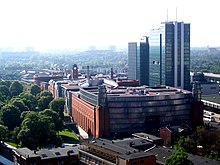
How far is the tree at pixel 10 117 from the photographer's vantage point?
7556 centimetres

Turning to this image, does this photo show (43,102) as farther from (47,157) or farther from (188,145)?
(188,145)

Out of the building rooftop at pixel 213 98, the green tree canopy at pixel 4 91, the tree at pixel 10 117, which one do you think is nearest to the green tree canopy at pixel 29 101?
the tree at pixel 10 117

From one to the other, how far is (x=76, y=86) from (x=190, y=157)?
58338mm

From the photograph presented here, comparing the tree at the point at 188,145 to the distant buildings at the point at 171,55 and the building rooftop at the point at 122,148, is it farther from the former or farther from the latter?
the distant buildings at the point at 171,55

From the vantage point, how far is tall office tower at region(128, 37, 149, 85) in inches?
4707

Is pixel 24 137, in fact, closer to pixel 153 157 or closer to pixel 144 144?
pixel 144 144

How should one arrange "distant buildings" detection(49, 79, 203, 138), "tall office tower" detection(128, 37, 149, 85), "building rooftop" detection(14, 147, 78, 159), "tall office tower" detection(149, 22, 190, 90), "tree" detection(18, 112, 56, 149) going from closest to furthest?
"building rooftop" detection(14, 147, 78, 159) → "tree" detection(18, 112, 56, 149) → "distant buildings" detection(49, 79, 203, 138) → "tall office tower" detection(149, 22, 190, 90) → "tall office tower" detection(128, 37, 149, 85)

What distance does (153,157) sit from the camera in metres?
47.5

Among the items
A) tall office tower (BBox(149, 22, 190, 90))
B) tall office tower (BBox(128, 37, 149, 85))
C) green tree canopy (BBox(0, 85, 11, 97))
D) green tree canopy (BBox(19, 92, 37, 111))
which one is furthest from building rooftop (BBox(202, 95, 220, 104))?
green tree canopy (BBox(0, 85, 11, 97))

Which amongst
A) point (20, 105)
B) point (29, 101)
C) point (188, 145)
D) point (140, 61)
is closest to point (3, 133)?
point (20, 105)

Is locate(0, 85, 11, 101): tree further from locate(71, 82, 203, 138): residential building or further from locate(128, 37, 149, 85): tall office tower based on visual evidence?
locate(71, 82, 203, 138): residential building

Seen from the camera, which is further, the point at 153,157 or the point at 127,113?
the point at 127,113

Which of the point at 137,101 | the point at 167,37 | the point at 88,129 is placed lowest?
the point at 88,129

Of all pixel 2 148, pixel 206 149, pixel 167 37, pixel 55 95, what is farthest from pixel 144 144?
pixel 55 95
